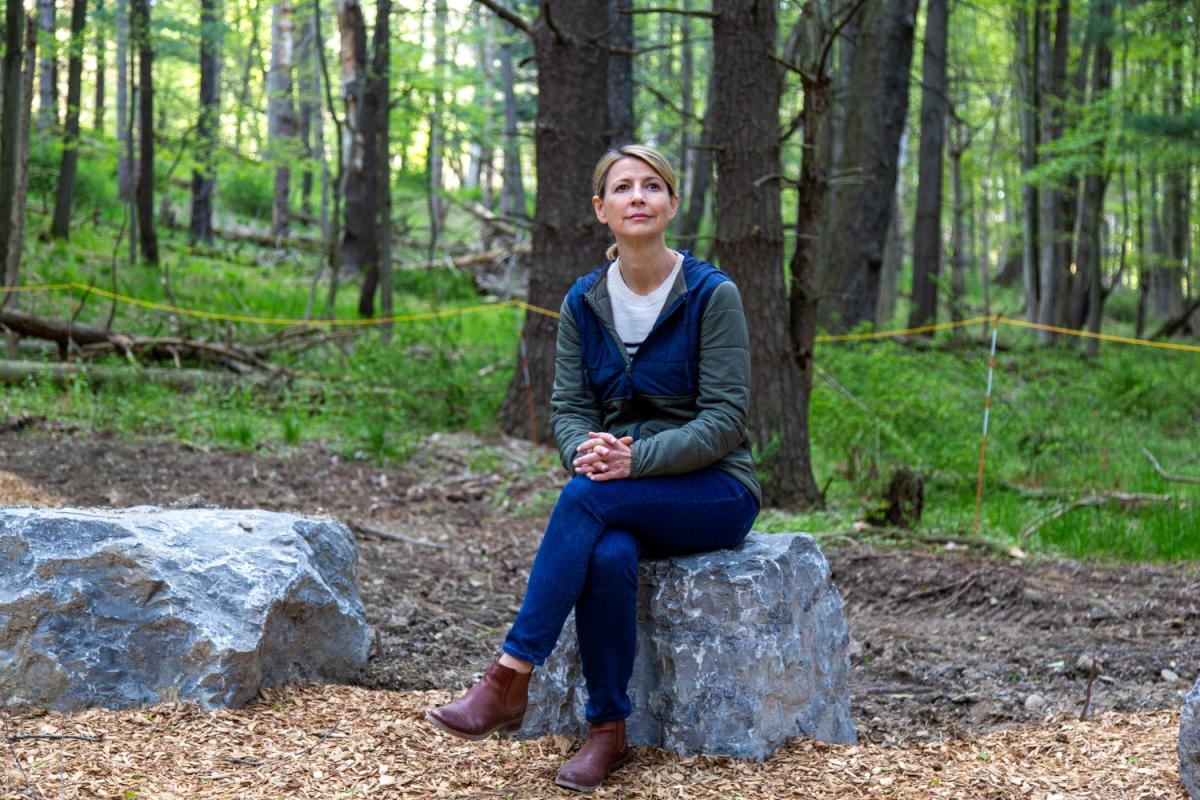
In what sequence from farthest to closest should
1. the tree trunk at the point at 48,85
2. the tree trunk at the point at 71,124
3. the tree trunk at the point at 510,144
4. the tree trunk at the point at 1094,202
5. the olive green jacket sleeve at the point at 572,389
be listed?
1. the tree trunk at the point at 510,144
2. the tree trunk at the point at 48,85
3. the tree trunk at the point at 1094,202
4. the tree trunk at the point at 71,124
5. the olive green jacket sleeve at the point at 572,389

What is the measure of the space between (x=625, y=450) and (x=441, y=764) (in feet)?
3.43

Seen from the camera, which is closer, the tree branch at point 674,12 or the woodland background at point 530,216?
the tree branch at point 674,12

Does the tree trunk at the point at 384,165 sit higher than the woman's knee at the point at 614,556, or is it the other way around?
the tree trunk at the point at 384,165

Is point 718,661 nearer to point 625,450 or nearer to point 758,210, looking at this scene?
point 625,450

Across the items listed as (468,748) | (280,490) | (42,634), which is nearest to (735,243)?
(280,490)

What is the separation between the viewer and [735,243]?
265 inches

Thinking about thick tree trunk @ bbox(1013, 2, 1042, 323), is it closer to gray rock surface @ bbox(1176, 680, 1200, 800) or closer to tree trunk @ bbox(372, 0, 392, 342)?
tree trunk @ bbox(372, 0, 392, 342)

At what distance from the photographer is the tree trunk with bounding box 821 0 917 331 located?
482 inches

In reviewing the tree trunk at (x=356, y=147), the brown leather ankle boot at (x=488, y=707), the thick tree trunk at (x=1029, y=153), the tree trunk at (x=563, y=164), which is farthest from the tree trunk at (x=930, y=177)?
the brown leather ankle boot at (x=488, y=707)

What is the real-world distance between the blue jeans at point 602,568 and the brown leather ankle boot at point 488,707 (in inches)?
3.3

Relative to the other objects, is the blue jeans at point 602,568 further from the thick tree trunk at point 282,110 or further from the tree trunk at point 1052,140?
the thick tree trunk at point 282,110

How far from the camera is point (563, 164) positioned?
8.41 meters

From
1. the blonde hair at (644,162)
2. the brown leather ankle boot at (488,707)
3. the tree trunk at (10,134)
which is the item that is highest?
the tree trunk at (10,134)

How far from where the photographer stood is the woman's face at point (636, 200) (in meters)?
3.29
